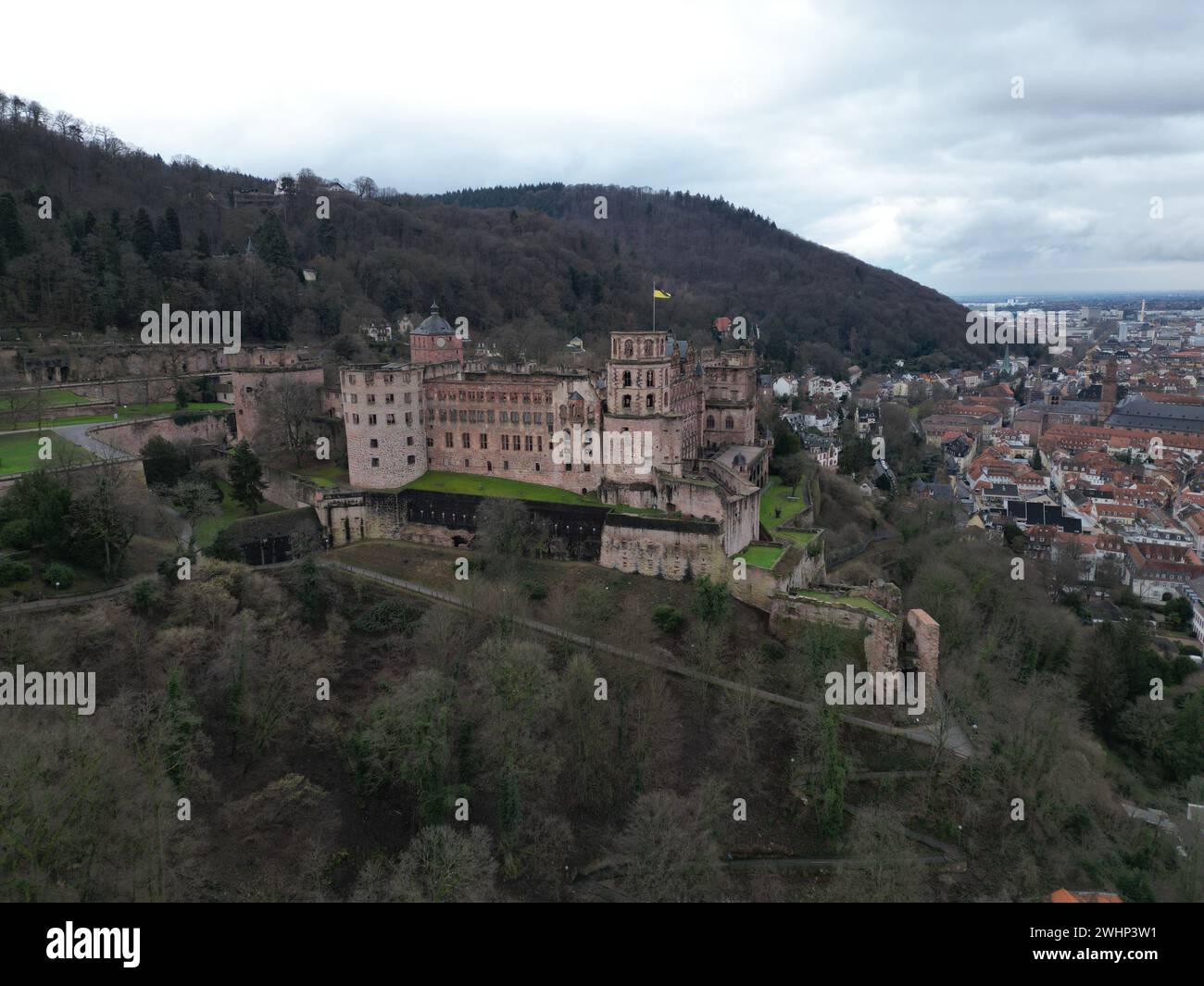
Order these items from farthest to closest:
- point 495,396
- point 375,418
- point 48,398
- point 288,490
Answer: point 48,398
point 495,396
point 288,490
point 375,418

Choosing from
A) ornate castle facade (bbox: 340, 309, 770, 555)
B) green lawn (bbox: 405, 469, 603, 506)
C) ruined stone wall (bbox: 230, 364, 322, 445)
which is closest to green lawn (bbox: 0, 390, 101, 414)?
ruined stone wall (bbox: 230, 364, 322, 445)

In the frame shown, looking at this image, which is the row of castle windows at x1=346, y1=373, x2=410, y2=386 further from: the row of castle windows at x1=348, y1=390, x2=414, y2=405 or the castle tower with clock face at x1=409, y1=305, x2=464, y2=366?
the castle tower with clock face at x1=409, y1=305, x2=464, y2=366

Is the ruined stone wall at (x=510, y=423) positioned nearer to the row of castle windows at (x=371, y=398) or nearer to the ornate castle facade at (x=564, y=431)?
the ornate castle facade at (x=564, y=431)

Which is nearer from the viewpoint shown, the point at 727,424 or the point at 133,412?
the point at 133,412

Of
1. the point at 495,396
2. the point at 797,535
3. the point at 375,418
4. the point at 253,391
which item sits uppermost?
the point at 253,391

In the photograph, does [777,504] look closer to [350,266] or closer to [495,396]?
[495,396]

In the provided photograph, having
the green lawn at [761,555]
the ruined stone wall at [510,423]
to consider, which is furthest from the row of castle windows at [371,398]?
the green lawn at [761,555]

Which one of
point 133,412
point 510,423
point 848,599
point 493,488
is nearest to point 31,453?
point 133,412
